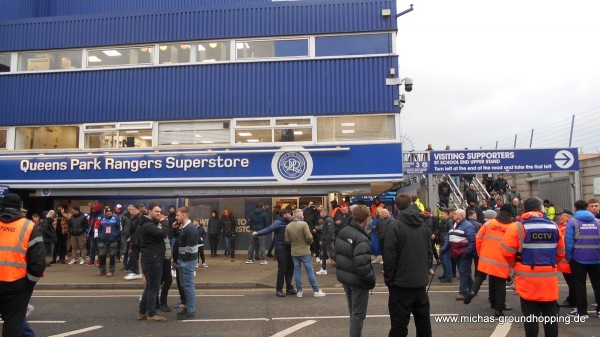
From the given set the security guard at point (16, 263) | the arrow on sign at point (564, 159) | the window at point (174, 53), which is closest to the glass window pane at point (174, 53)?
the window at point (174, 53)

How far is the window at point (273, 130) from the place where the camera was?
15.8 m

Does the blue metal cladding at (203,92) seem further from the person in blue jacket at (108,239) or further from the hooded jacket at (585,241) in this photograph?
the hooded jacket at (585,241)

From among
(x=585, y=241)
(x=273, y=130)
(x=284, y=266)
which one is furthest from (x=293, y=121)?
(x=585, y=241)

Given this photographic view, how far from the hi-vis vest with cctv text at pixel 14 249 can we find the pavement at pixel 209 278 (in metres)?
6.25

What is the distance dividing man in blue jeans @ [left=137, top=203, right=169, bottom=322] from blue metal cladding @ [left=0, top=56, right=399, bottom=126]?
892 centimetres

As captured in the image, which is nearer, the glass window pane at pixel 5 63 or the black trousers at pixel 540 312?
the black trousers at pixel 540 312

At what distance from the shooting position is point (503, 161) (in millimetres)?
15688

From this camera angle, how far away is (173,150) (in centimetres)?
1605

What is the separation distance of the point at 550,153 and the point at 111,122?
15087 millimetres

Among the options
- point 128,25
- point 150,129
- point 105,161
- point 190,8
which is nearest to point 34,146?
point 105,161

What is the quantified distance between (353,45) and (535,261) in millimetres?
11753

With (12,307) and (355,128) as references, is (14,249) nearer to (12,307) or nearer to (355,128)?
(12,307)

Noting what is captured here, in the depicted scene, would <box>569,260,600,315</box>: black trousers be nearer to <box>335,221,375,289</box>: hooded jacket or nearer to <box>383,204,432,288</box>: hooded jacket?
<box>383,204,432,288</box>: hooded jacket

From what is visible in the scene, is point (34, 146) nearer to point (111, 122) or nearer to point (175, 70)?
point (111, 122)
